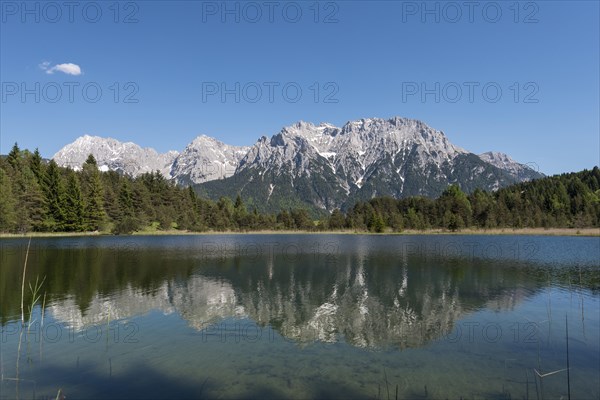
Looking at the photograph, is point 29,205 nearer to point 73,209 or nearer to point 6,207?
point 6,207

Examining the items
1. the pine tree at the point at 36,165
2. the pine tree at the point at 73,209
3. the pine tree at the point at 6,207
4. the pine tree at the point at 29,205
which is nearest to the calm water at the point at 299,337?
the pine tree at the point at 6,207

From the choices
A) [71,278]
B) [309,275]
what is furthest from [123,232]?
[309,275]

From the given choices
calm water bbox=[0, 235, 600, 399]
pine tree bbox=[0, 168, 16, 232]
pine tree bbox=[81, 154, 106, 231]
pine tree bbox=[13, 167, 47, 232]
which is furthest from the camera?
pine tree bbox=[81, 154, 106, 231]

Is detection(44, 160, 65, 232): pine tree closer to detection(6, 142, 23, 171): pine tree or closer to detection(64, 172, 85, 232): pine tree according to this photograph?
detection(64, 172, 85, 232): pine tree

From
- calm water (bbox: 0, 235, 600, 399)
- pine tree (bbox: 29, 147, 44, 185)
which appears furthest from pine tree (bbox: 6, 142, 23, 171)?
calm water (bbox: 0, 235, 600, 399)

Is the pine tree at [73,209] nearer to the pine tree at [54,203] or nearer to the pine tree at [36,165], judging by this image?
the pine tree at [54,203]

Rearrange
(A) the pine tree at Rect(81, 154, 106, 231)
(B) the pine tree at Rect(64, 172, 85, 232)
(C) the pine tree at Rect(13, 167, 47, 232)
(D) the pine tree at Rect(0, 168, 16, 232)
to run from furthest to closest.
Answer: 1. (A) the pine tree at Rect(81, 154, 106, 231)
2. (B) the pine tree at Rect(64, 172, 85, 232)
3. (C) the pine tree at Rect(13, 167, 47, 232)
4. (D) the pine tree at Rect(0, 168, 16, 232)

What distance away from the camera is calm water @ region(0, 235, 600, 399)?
1589 centimetres

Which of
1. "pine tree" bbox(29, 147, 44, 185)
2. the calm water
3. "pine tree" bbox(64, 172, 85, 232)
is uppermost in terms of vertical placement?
"pine tree" bbox(29, 147, 44, 185)

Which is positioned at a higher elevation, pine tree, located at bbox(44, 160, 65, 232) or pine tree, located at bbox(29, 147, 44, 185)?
pine tree, located at bbox(29, 147, 44, 185)

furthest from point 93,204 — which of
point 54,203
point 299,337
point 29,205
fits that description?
point 299,337

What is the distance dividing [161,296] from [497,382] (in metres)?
29.7

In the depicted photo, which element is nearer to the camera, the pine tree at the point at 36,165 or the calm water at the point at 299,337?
the calm water at the point at 299,337

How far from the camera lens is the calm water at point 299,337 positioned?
15891 mm
